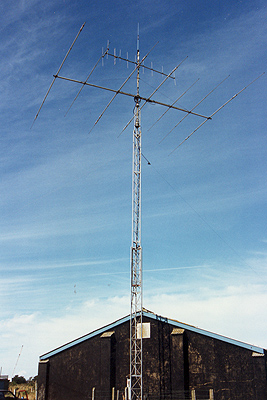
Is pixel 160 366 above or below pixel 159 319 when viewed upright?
below

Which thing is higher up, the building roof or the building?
the building roof

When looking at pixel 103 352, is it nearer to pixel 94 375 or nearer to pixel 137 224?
pixel 94 375

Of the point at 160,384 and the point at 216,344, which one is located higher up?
the point at 216,344

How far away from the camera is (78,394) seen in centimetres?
2798

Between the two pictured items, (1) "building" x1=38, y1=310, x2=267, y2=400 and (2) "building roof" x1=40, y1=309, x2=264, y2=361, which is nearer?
(1) "building" x1=38, y1=310, x2=267, y2=400

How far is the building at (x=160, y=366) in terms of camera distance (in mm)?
24344

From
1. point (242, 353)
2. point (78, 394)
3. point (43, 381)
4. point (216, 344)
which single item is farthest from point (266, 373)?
point (43, 381)

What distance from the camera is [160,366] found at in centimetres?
2645

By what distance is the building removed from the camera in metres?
24.3

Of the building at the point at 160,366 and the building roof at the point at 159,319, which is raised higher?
the building roof at the point at 159,319

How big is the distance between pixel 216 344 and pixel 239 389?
2907mm

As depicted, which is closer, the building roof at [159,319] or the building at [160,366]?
the building at [160,366]

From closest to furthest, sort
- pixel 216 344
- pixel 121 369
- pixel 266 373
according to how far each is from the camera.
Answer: pixel 266 373, pixel 216 344, pixel 121 369

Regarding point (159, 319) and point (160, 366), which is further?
point (159, 319)
